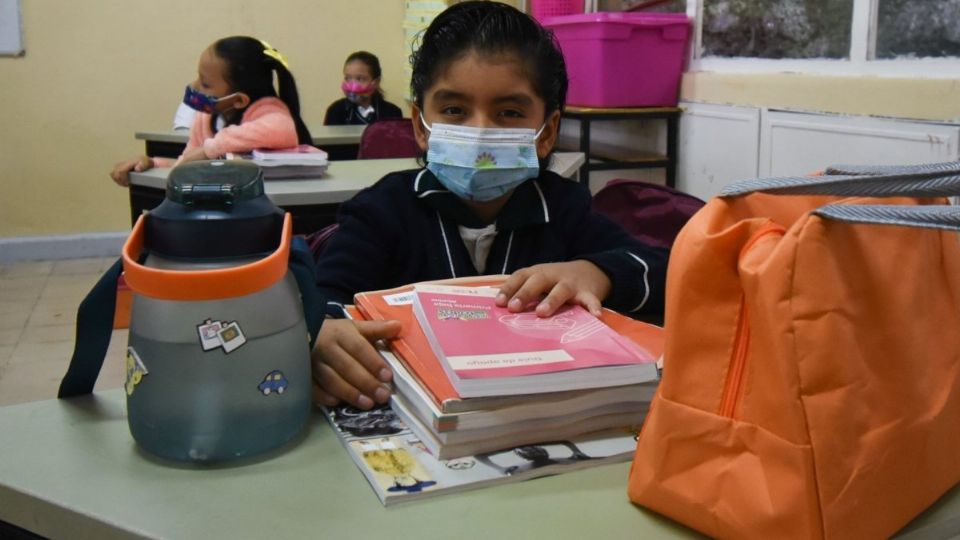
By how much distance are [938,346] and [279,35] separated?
516 cm

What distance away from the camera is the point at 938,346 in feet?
2.17

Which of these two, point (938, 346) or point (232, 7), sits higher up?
point (232, 7)

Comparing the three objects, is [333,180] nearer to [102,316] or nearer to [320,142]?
[320,142]

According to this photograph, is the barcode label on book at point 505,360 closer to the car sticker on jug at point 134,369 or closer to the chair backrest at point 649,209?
the car sticker on jug at point 134,369

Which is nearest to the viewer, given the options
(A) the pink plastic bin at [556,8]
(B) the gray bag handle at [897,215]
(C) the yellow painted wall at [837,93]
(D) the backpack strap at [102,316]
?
(B) the gray bag handle at [897,215]

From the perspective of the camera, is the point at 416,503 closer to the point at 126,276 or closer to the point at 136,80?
the point at 126,276

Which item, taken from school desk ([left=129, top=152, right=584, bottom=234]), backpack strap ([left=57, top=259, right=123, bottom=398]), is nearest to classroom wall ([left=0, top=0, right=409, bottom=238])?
school desk ([left=129, top=152, right=584, bottom=234])

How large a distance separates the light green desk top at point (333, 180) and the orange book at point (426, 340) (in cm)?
95

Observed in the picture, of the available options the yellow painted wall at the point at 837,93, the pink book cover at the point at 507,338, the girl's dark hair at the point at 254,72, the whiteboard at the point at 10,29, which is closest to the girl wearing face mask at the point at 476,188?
the pink book cover at the point at 507,338

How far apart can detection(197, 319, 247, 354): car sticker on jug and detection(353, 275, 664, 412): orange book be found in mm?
172

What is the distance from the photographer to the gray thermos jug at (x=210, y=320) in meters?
0.70

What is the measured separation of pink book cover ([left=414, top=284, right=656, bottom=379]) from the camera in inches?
30.6

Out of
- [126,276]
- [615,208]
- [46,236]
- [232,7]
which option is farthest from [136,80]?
[126,276]

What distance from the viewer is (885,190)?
2.06 feet
